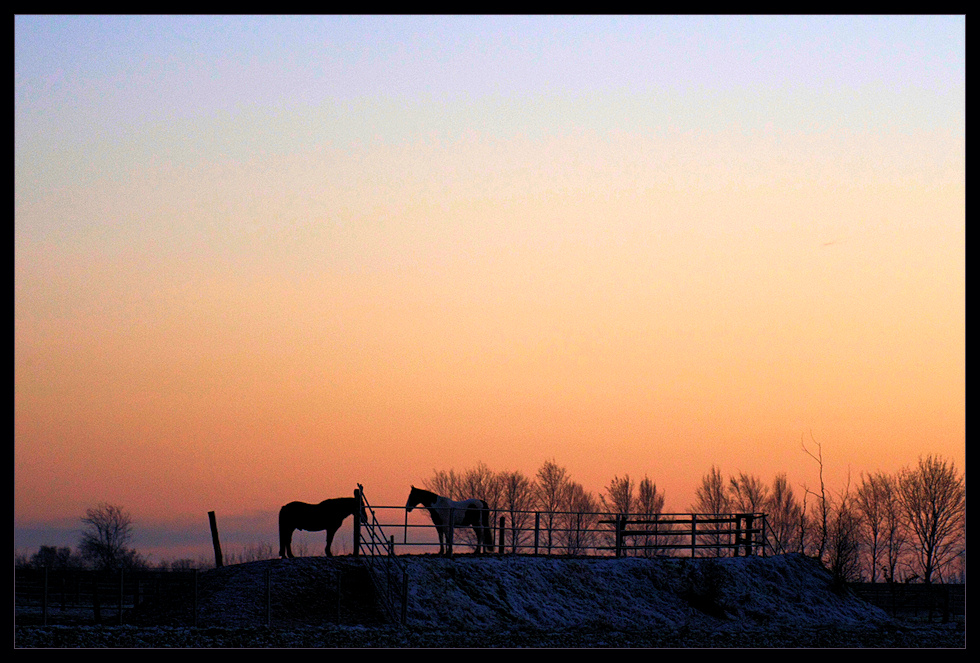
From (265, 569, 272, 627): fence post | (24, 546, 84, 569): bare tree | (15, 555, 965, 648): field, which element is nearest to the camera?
(15, 555, 965, 648): field

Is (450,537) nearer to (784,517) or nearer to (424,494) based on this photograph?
(424,494)

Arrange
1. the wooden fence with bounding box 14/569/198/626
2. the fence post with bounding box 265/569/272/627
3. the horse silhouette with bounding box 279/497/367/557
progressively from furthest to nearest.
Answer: the horse silhouette with bounding box 279/497/367/557
the wooden fence with bounding box 14/569/198/626
the fence post with bounding box 265/569/272/627

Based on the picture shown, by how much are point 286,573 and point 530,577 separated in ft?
22.8

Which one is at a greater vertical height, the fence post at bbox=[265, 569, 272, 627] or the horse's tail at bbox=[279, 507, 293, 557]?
the horse's tail at bbox=[279, 507, 293, 557]

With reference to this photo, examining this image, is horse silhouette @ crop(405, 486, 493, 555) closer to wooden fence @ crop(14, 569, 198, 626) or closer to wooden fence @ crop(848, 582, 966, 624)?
wooden fence @ crop(14, 569, 198, 626)

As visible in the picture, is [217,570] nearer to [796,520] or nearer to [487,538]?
[487,538]

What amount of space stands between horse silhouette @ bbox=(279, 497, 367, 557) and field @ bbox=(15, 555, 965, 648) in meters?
1.75

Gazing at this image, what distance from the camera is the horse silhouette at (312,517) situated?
101 ft

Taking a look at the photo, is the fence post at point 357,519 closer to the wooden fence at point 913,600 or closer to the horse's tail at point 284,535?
the horse's tail at point 284,535

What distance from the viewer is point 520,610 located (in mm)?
29219

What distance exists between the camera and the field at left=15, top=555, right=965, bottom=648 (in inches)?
997

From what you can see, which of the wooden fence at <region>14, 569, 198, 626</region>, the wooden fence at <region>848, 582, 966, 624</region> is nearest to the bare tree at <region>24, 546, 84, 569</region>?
the wooden fence at <region>14, 569, 198, 626</region>

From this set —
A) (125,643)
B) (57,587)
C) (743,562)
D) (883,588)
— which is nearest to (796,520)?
(883,588)

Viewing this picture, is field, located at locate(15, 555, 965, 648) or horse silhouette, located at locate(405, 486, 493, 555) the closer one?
field, located at locate(15, 555, 965, 648)
